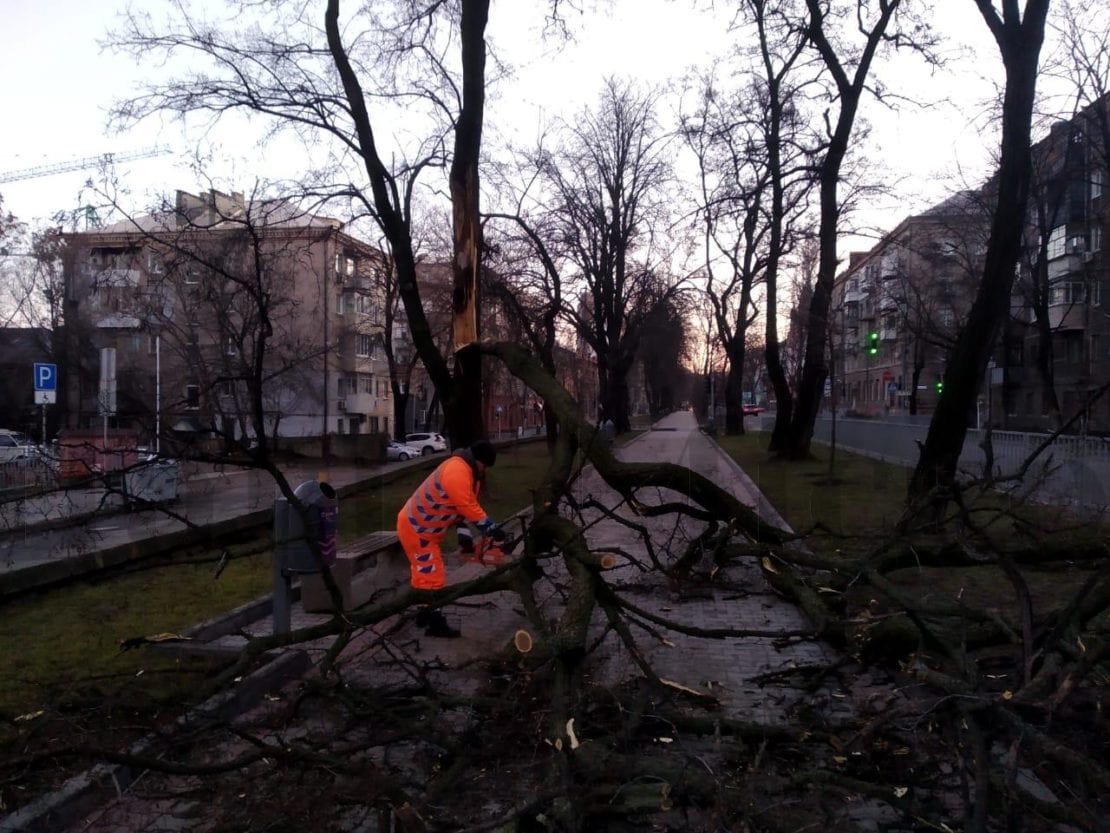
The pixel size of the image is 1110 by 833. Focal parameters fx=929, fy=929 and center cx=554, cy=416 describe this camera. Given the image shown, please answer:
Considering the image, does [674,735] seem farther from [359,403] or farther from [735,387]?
[359,403]

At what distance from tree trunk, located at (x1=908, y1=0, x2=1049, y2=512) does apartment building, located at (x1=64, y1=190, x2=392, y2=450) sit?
8138 millimetres

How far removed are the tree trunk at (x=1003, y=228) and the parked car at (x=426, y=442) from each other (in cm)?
3471

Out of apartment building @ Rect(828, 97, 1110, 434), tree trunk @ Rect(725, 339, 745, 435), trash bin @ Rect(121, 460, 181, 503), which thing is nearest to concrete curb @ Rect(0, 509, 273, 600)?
trash bin @ Rect(121, 460, 181, 503)

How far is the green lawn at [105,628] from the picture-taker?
217 inches

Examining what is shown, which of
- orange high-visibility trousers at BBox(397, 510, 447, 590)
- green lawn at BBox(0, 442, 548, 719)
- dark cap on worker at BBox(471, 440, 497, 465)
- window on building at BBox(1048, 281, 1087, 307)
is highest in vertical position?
window on building at BBox(1048, 281, 1087, 307)

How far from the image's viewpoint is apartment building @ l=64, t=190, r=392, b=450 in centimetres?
636

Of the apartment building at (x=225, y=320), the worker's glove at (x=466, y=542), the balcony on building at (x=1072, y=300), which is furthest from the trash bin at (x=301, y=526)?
the balcony on building at (x=1072, y=300)

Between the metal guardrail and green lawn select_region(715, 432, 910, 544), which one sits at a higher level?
the metal guardrail

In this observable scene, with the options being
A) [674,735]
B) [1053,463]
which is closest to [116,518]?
[674,735]

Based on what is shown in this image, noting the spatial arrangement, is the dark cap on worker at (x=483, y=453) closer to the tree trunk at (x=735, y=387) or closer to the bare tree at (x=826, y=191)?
the bare tree at (x=826, y=191)

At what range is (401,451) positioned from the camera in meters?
40.8

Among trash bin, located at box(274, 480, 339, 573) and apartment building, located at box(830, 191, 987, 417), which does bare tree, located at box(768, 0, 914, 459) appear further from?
trash bin, located at box(274, 480, 339, 573)

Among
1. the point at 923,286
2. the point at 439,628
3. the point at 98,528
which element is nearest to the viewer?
the point at 439,628

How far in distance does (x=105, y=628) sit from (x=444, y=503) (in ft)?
10.0
